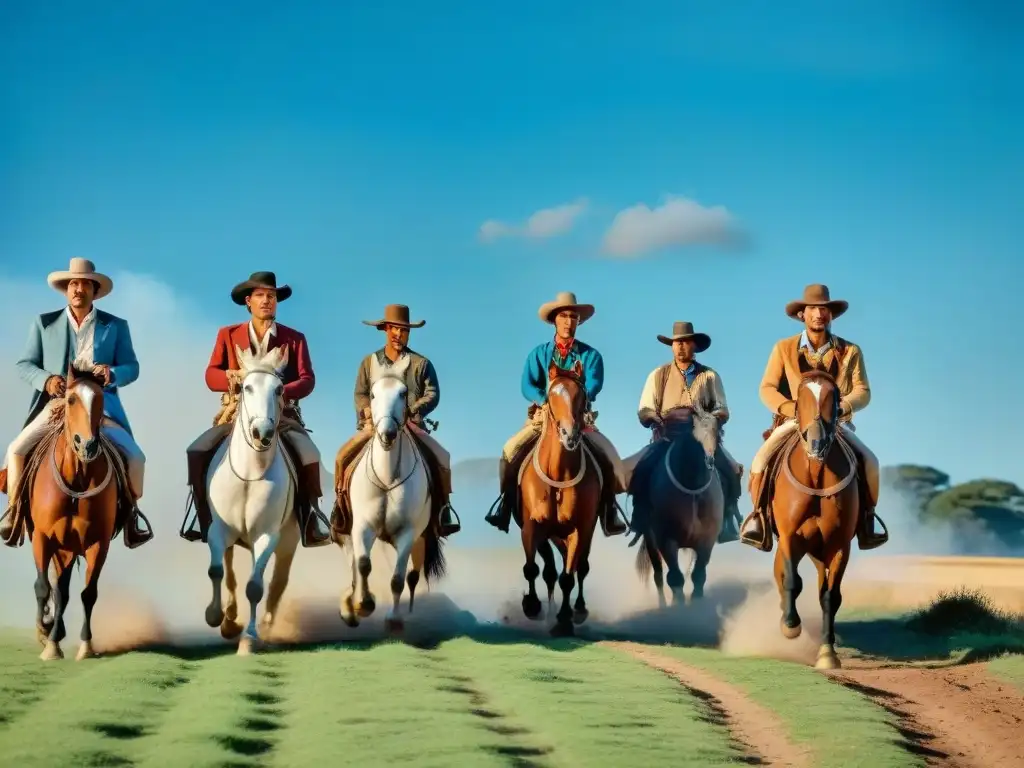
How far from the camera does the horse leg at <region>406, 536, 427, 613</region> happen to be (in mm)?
19844

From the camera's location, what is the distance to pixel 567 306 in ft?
67.7

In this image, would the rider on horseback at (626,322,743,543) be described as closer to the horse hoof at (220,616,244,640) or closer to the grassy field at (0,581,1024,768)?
the grassy field at (0,581,1024,768)

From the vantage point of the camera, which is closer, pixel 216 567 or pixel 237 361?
pixel 216 567

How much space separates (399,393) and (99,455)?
3.09 metres

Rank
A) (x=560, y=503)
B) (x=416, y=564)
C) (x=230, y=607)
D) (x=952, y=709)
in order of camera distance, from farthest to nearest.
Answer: (x=416, y=564) → (x=560, y=503) → (x=230, y=607) → (x=952, y=709)

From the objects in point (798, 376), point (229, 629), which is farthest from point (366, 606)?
point (798, 376)

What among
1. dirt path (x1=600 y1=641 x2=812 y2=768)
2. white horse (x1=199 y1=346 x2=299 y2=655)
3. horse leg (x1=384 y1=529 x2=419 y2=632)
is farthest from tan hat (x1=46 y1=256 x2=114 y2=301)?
dirt path (x1=600 y1=641 x2=812 y2=768)

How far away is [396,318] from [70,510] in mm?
4690

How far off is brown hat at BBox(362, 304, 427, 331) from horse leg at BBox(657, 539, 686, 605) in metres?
4.85

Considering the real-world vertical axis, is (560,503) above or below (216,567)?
above

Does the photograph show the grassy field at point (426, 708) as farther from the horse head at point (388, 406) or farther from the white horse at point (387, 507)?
the horse head at point (388, 406)

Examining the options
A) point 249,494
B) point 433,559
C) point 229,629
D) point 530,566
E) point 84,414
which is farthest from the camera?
point 433,559

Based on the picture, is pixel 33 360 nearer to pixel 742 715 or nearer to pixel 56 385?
pixel 56 385

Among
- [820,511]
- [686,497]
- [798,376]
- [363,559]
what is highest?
[798,376]
